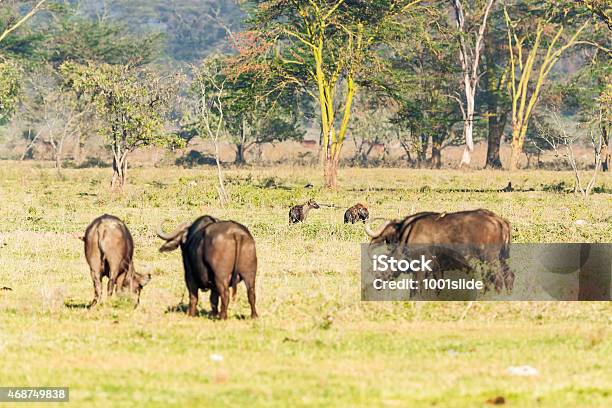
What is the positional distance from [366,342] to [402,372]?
1698mm

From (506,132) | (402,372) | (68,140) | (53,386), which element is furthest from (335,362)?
(506,132)

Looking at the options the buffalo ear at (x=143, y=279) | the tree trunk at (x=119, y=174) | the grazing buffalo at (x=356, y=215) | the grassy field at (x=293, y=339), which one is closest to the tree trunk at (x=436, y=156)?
the tree trunk at (x=119, y=174)

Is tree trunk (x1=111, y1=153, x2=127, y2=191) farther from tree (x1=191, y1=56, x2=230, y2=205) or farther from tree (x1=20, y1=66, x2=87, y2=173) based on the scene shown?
tree (x1=20, y1=66, x2=87, y2=173)

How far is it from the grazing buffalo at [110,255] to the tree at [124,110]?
72.6 feet

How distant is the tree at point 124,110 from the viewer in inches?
1453

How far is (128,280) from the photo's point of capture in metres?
14.5

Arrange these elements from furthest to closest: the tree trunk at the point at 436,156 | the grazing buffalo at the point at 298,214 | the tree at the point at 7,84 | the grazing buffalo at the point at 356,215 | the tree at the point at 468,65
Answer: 1. the tree trunk at the point at 436,156
2. the tree at the point at 468,65
3. the tree at the point at 7,84
4. the grazing buffalo at the point at 356,215
5. the grazing buffalo at the point at 298,214

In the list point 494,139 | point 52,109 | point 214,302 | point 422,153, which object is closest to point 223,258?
point 214,302

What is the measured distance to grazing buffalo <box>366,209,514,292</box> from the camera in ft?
49.3

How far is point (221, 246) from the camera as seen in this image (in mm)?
12836

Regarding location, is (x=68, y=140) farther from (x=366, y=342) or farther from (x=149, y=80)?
(x=366, y=342)

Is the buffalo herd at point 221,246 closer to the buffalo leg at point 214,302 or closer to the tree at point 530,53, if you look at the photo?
the buffalo leg at point 214,302

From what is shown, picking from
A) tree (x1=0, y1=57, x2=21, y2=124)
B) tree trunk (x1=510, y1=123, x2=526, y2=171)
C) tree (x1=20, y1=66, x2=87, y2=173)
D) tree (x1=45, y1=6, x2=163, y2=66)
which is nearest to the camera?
tree (x1=0, y1=57, x2=21, y2=124)


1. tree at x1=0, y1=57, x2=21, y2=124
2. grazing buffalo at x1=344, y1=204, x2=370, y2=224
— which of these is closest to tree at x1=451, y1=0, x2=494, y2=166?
tree at x1=0, y1=57, x2=21, y2=124
